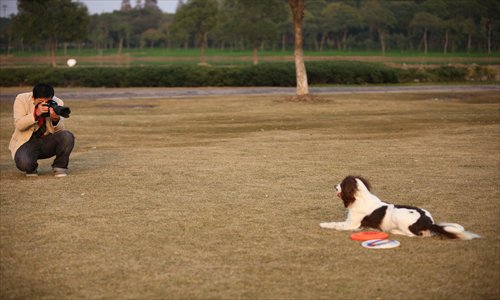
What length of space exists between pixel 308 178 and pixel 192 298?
20.0ft

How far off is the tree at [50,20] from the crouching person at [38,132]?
53341mm

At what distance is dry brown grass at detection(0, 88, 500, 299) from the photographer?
252 inches

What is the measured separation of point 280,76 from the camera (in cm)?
4306

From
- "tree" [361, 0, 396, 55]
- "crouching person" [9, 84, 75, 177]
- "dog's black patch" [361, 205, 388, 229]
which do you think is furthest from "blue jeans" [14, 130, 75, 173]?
"tree" [361, 0, 396, 55]

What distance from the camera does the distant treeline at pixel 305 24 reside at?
6900cm

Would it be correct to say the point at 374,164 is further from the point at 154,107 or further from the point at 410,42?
the point at 410,42

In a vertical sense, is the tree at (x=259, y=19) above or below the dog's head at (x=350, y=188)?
above

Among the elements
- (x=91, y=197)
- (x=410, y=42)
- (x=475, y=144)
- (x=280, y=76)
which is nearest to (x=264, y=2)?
(x=280, y=76)

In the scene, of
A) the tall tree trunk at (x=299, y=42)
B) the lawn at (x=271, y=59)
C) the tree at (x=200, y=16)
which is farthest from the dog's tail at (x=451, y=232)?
the tree at (x=200, y=16)

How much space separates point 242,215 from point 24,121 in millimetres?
4599

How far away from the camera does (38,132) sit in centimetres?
1213

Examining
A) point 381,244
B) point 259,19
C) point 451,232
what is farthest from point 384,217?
point 259,19

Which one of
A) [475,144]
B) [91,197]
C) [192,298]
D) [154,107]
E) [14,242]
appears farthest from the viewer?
[154,107]

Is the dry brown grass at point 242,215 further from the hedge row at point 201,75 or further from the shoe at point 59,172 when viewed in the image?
the hedge row at point 201,75
